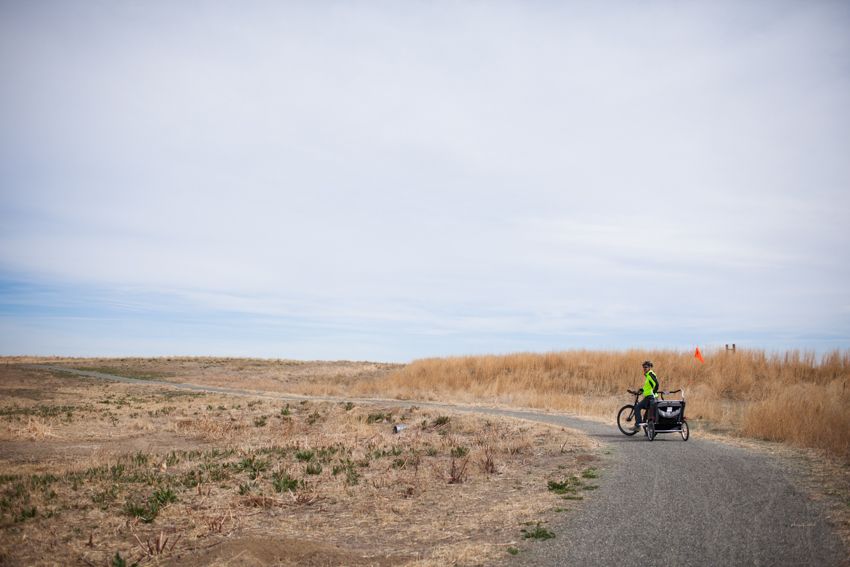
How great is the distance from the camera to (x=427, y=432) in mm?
21078

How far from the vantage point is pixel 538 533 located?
818 centimetres

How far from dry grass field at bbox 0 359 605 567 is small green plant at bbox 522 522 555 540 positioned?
3 centimetres

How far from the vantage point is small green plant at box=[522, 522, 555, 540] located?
808 cm

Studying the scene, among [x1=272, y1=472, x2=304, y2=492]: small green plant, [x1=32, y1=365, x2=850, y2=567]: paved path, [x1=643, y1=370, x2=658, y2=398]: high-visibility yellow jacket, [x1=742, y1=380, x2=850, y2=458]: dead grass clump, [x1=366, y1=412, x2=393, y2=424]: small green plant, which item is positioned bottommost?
[x1=366, y1=412, x2=393, y2=424]: small green plant

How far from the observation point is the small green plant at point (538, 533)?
808cm

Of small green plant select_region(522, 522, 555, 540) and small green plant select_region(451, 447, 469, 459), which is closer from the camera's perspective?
small green plant select_region(522, 522, 555, 540)

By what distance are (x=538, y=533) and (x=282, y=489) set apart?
614 centimetres

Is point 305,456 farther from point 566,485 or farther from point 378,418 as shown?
point 378,418

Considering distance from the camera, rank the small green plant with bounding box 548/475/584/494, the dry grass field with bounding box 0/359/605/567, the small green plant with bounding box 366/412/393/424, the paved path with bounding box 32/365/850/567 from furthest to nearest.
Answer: the small green plant with bounding box 366/412/393/424, the small green plant with bounding box 548/475/584/494, the dry grass field with bounding box 0/359/605/567, the paved path with bounding box 32/365/850/567

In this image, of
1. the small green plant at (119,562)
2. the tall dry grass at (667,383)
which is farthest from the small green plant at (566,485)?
the tall dry grass at (667,383)

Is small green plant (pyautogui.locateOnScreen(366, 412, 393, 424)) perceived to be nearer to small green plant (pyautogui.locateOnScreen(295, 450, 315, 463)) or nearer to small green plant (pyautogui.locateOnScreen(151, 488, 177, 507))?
small green plant (pyautogui.locateOnScreen(295, 450, 315, 463))

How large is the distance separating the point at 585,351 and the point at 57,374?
157 feet

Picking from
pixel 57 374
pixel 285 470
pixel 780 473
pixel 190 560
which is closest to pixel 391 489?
pixel 285 470

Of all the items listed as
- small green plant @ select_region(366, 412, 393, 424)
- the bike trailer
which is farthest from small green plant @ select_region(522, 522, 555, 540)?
small green plant @ select_region(366, 412, 393, 424)
